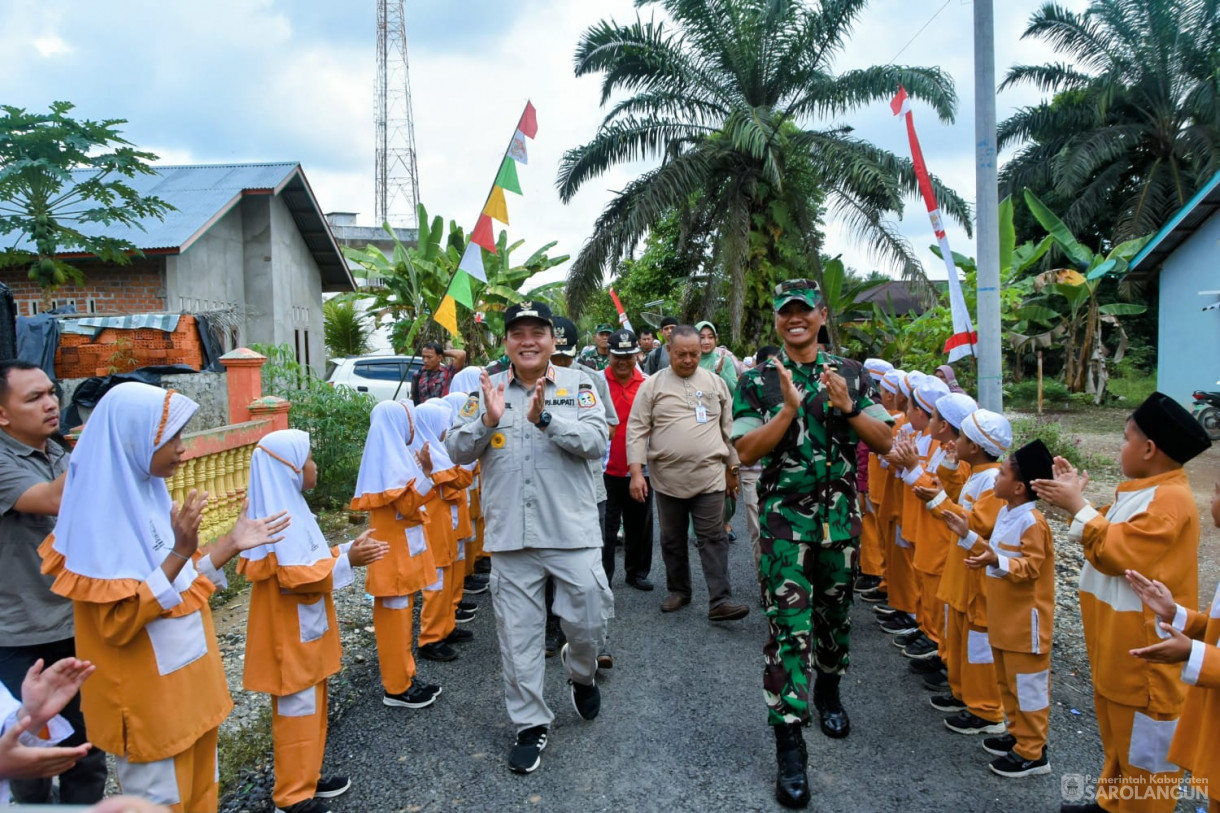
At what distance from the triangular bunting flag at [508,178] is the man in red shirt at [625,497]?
1437 millimetres

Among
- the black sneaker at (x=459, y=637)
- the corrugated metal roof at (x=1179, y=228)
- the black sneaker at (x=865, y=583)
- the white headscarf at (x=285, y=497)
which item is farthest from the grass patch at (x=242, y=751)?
the corrugated metal roof at (x=1179, y=228)

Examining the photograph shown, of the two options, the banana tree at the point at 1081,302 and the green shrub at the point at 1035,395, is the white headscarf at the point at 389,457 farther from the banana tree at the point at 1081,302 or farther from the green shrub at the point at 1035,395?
the green shrub at the point at 1035,395

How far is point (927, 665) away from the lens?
4.49 metres

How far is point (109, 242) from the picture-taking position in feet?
32.2

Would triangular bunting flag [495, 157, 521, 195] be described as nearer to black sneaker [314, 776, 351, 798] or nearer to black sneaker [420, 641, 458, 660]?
black sneaker [420, 641, 458, 660]

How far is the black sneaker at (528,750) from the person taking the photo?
3.54m

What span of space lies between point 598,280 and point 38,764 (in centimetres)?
1389

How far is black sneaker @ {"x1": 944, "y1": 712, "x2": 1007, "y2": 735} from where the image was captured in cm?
377

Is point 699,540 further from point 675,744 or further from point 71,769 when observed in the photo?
point 71,769

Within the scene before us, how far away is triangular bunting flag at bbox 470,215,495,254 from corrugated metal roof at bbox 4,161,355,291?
6.99 meters

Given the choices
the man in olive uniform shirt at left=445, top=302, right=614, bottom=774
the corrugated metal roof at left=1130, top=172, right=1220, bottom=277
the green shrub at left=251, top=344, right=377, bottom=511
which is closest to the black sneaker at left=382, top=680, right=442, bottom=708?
the man in olive uniform shirt at left=445, top=302, right=614, bottom=774

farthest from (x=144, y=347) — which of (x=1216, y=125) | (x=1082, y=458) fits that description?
(x=1216, y=125)

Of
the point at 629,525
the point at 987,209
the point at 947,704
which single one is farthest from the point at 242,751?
the point at 987,209

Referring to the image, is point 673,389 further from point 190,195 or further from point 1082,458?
point 190,195
